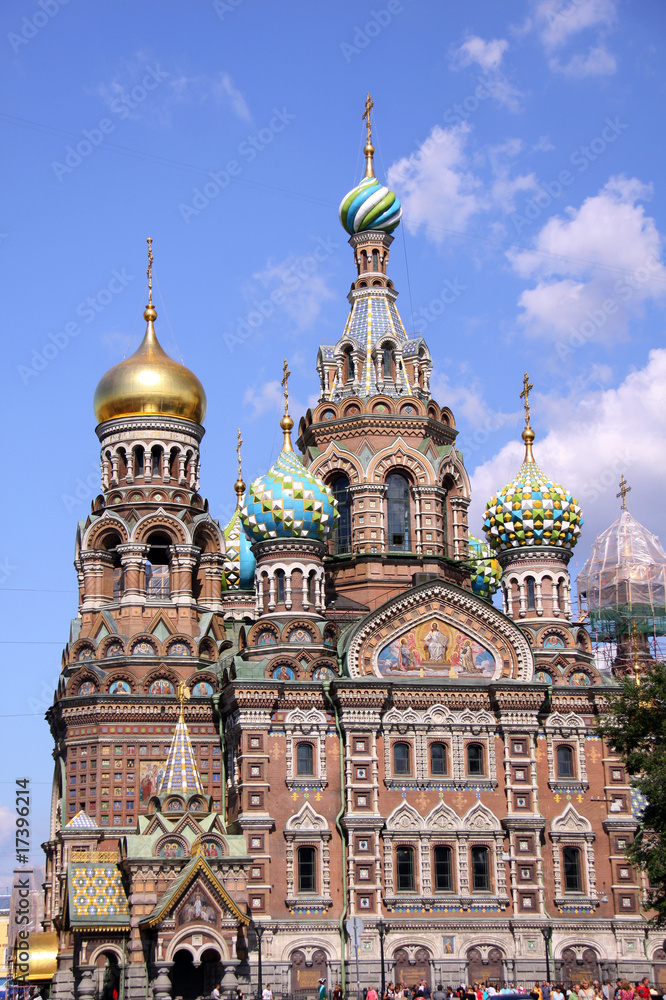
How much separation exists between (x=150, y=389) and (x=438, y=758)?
43.3 ft

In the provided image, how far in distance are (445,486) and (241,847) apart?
43.9ft

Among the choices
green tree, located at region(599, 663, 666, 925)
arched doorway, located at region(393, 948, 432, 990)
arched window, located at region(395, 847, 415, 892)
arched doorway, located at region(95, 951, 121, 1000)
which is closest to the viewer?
green tree, located at region(599, 663, 666, 925)

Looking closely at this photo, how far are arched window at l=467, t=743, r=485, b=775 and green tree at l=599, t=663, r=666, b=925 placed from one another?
5.40 meters

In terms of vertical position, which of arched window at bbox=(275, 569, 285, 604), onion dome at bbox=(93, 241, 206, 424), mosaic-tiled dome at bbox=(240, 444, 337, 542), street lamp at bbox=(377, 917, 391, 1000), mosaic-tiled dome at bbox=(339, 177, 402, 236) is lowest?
street lamp at bbox=(377, 917, 391, 1000)

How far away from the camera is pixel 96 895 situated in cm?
3183

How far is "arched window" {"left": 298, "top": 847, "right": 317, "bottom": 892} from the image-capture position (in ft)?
110

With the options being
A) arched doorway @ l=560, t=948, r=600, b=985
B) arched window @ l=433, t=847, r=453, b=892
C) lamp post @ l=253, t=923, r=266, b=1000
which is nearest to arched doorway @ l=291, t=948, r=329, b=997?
lamp post @ l=253, t=923, r=266, b=1000

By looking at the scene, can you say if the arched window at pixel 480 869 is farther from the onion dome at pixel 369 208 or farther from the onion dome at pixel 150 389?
the onion dome at pixel 369 208

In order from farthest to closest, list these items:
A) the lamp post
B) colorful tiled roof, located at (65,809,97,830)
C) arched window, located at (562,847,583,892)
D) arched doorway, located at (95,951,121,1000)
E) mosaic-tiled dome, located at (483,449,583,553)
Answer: mosaic-tiled dome, located at (483,449,583,553), arched window, located at (562,847,583,892), colorful tiled roof, located at (65,809,97,830), the lamp post, arched doorway, located at (95,951,121,1000)

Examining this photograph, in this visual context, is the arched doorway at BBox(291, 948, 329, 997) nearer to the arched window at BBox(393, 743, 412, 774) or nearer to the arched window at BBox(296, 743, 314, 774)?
the arched window at BBox(296, 743, 314, 774)

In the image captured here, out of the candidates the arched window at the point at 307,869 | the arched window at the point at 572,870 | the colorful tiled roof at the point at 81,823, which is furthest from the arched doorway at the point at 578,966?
the colorful tiled roof at the point at 81,823

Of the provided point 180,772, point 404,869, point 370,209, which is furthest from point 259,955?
point 370,209

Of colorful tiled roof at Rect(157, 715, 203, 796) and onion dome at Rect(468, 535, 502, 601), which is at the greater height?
onion dome at Rect(468, 535, 502, 601)

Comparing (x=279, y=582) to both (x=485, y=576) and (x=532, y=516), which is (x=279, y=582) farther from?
(x=485, y=576)
